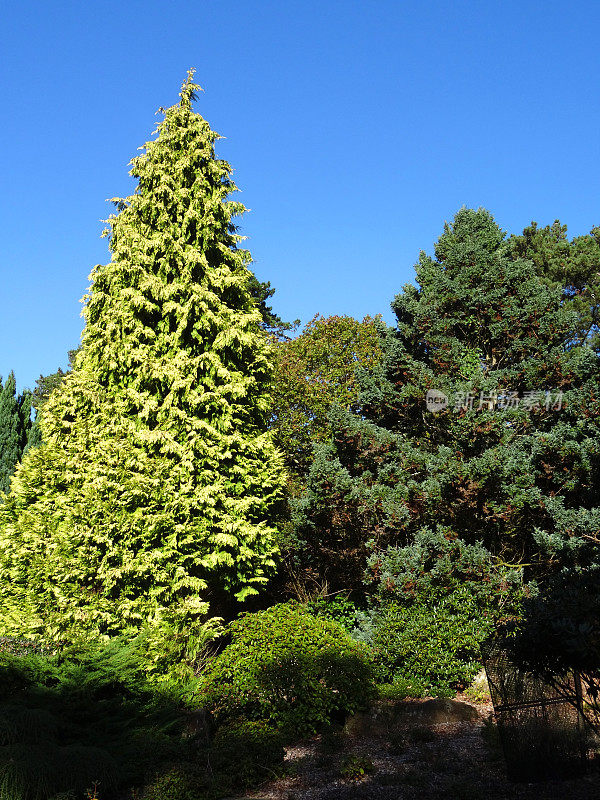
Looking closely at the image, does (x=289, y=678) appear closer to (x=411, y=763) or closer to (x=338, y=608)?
(x=411, y=763)

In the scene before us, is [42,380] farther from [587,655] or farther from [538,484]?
[587,655]

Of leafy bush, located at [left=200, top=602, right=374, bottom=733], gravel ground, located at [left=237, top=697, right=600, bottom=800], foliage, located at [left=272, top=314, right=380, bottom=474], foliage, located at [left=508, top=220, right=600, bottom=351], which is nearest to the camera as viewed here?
gravel ground, located at [left=237, top=697, right=600, bottom=800]

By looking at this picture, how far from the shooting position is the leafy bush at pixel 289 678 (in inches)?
358

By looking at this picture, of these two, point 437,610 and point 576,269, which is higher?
point 576,269

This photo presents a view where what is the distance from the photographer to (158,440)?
12.6 metres

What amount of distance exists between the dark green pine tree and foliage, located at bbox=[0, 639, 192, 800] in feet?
19.2

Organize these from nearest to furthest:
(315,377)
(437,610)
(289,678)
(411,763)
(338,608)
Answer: (411,763) → (289,678) → (437,610) → (338,608) → (315,377)

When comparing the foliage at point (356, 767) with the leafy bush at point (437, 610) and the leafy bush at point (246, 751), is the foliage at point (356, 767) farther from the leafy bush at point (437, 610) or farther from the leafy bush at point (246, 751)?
the leafy bush at point (437, 610)

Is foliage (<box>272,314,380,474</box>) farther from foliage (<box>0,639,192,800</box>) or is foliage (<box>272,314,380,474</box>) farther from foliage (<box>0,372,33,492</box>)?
foliage (<box>0,372,33,492</box>)

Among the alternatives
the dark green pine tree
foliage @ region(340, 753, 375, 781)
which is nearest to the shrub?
the dark green pine tree

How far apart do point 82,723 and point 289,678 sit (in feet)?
10.7

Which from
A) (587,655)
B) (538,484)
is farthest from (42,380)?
(587,655)

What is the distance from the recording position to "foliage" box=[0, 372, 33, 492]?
2550 centimetres

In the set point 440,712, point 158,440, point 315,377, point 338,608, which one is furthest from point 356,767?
point 315,377
